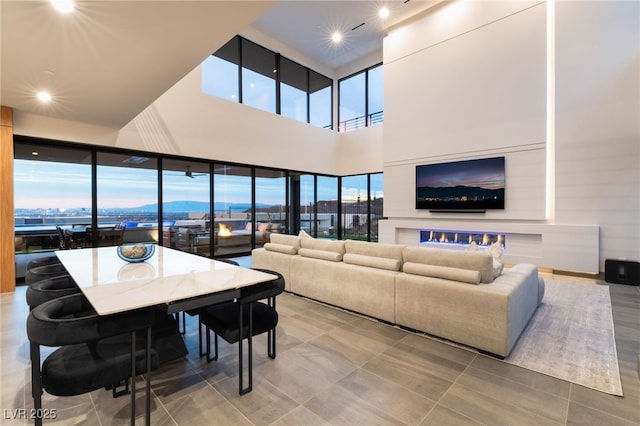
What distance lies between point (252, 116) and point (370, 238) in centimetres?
496

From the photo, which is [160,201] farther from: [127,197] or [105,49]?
[105,49]

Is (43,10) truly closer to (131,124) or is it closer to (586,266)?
(131,124)

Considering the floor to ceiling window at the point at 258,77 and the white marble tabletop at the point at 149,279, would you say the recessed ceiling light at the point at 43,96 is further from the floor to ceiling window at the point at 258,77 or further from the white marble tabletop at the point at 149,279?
the floor to ceiling window at the point at 258,77

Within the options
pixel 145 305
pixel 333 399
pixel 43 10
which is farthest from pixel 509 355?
pixel 43 10

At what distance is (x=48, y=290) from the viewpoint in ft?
7.09

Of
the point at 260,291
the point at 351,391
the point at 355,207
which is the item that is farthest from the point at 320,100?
the point at 351,391

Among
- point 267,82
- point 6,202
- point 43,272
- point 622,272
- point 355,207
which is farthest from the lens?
point 355,207

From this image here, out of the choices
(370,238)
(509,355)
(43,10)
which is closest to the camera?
(43,10)

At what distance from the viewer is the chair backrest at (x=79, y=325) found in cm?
131

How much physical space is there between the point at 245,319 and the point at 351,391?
35.2 inches

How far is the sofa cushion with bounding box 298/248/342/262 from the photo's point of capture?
371cm

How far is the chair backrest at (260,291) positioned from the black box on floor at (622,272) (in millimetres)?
5579

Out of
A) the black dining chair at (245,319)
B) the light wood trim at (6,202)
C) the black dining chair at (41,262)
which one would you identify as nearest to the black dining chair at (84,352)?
the black dining chair at (245,319)

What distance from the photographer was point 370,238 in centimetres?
924
